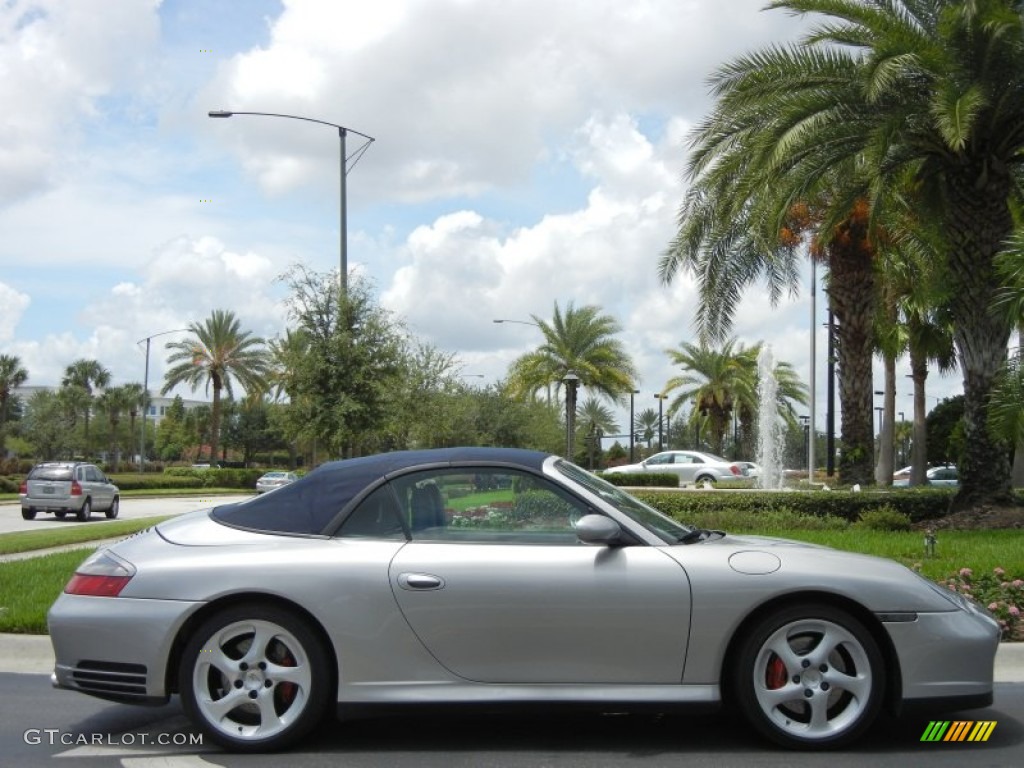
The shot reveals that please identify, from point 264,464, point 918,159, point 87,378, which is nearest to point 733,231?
point 918,159

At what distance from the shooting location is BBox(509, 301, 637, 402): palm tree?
44312 mm

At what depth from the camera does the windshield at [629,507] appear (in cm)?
532

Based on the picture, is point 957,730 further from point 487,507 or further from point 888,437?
point 888,437

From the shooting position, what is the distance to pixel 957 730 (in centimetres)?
537

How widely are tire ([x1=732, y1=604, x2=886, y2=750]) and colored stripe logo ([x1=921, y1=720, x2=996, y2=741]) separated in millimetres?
537

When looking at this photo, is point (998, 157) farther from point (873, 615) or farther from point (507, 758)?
point (507, 758)

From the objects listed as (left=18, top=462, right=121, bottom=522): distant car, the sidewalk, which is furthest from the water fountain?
the sidewalk

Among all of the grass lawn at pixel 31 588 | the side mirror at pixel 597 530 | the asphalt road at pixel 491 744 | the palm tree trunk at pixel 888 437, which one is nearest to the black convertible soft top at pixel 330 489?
the side mirror at pixel 597 530

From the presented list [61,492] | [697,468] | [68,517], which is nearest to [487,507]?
[61,492]

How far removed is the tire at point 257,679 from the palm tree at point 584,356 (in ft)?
128

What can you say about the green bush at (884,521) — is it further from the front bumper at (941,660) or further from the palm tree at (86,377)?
the palm tree at (86,377)

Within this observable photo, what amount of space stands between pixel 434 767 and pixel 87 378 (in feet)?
283

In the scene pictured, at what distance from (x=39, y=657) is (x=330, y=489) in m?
3.27

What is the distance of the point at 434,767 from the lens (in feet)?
15.9
